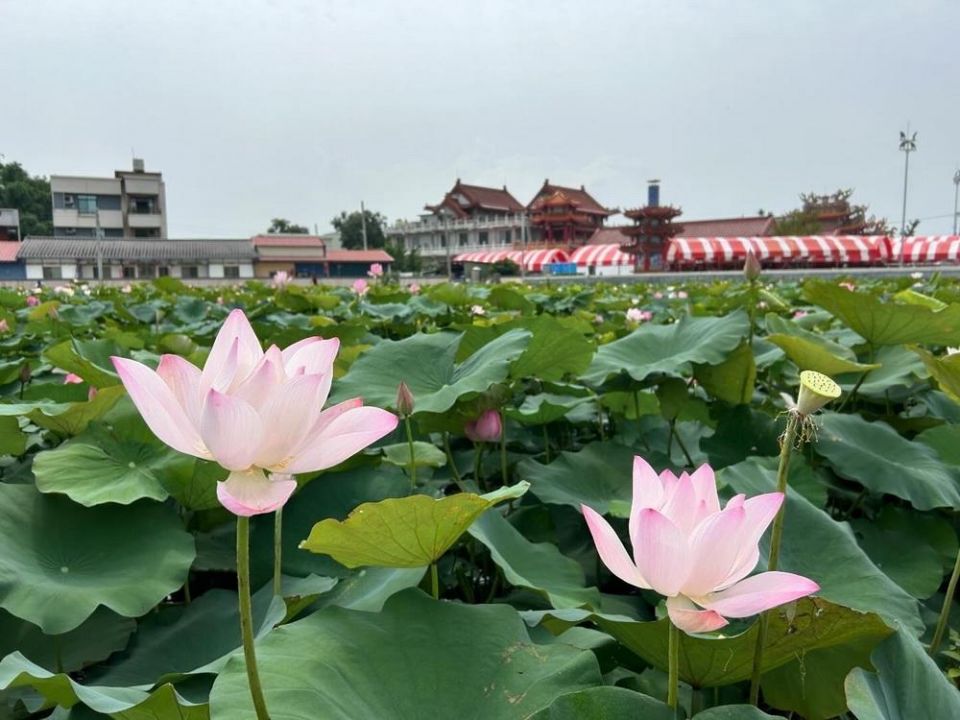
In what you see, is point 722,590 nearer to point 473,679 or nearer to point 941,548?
point 473,679

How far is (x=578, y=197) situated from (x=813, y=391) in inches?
1628

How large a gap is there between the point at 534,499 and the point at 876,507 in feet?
1.79

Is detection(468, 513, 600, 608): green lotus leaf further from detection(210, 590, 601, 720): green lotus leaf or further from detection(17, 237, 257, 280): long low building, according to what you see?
detection(17, 237, 257, 280): long low building

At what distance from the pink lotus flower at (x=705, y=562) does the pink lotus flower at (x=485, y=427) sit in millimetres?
557

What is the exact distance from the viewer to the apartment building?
110ft

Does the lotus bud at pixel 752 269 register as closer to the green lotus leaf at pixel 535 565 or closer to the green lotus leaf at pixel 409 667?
the green lotus leaf at pixel 535 565

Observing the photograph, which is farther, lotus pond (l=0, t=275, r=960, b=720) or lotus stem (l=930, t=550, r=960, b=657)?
lotus stem (l=930, t=550, r=960, b=657)

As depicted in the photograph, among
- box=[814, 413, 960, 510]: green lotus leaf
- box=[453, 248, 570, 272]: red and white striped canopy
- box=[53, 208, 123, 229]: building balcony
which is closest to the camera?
box=[814, 413, 960, 510]: green lotus leaf

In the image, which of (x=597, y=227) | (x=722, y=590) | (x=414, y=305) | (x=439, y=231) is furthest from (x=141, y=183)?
(x=722, y=590)

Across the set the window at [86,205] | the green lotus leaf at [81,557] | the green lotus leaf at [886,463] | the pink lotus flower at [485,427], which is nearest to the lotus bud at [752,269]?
the green lotus leaf at [886,463]

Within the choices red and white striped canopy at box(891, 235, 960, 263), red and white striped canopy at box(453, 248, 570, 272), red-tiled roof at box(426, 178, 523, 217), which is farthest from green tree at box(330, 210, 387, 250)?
red and white striped canopy at box(891, 235, 960, 263)

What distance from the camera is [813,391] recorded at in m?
0.44

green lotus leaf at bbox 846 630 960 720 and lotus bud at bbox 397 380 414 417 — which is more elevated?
lotus bud at bbox 397 380 414 417

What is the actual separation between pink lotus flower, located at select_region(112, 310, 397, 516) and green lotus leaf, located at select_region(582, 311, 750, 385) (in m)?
0.69
